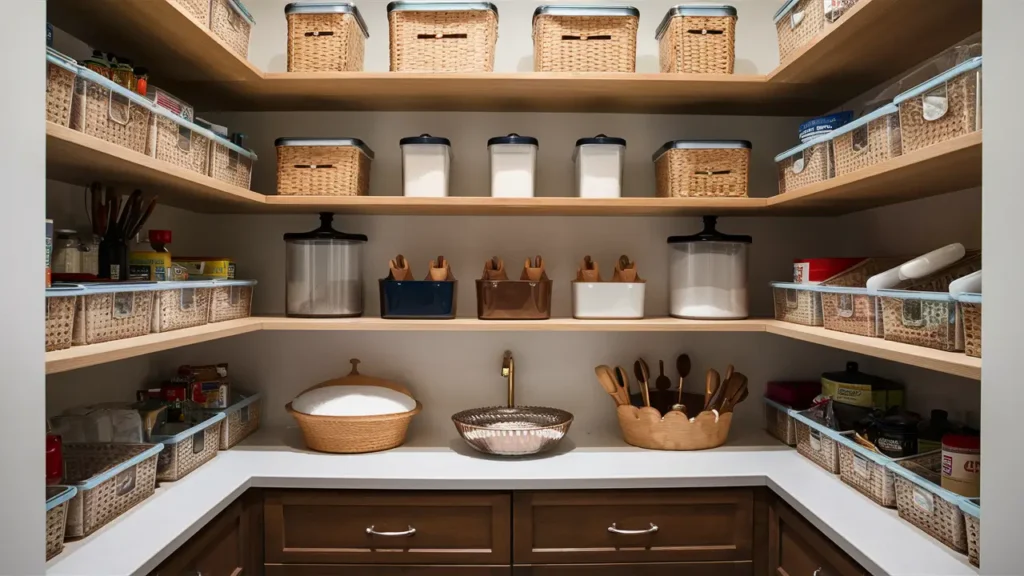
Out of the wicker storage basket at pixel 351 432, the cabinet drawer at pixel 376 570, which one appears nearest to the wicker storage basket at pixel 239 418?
the wicker storage basket at pixel 351 432

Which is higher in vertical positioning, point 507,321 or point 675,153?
point 675,153

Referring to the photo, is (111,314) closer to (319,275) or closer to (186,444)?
(186,444)

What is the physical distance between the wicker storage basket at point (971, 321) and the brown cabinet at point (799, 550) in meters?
0.55

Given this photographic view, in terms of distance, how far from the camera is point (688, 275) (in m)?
2.21

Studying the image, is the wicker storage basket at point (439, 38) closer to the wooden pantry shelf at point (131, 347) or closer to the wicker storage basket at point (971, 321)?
the wooden pantry shelf at point (131, 347)

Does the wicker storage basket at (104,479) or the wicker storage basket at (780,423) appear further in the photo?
the wicker storage basket at (780,423)

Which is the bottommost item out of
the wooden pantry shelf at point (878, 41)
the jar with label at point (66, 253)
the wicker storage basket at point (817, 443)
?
the wicker storage basket at point (817, 443)

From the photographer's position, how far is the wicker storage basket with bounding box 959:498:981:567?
125 centimetres

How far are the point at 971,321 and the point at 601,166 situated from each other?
3.93ft

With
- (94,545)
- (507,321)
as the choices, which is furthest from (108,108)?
(507,321)

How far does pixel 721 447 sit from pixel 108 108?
203 centimetres

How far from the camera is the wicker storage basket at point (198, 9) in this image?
1669 mm

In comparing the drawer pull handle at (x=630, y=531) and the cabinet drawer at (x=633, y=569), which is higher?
the drawer pull handle at (x=630, y=531)
